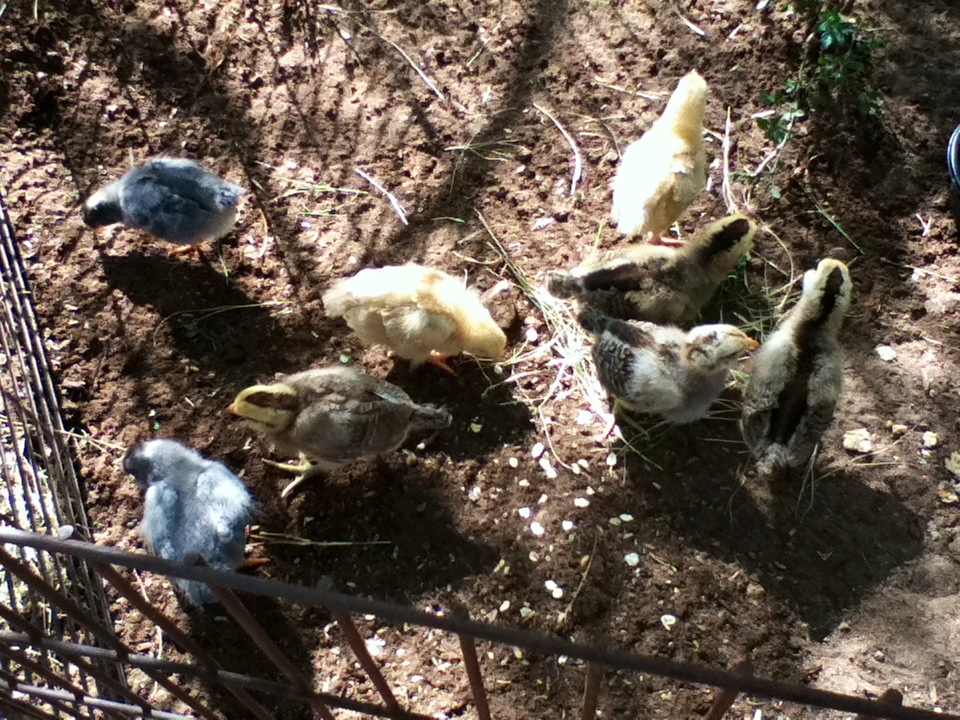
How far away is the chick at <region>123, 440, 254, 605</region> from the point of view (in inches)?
121

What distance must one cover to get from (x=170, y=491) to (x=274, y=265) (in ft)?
4.89

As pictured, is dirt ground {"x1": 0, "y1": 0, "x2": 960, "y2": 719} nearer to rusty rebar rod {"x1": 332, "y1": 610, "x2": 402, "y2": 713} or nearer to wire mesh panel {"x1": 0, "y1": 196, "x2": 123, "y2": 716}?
wire mesh panel {"x1": 0, "y1": 196, "x2": 123, "y2": 716}

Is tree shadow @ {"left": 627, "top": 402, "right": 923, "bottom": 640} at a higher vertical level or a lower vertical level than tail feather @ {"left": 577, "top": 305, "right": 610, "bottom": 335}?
lower

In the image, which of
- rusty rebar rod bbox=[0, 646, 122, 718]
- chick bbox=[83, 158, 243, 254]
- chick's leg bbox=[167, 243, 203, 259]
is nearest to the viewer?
rusty rebar rod bbox=[0, 646, 122, 718]

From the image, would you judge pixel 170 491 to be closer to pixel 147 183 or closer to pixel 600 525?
pixel 147 183

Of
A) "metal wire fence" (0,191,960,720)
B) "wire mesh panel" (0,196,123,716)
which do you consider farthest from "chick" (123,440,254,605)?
"wire mesh panel" (0,196,123,716)

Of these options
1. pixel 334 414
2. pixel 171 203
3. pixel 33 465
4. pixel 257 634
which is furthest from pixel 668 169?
pixel 33 465

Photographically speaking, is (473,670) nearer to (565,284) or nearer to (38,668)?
(38,668)

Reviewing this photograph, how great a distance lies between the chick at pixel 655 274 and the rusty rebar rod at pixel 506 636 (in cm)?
229

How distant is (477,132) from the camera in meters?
4.50

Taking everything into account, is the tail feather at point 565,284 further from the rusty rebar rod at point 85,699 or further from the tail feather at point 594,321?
the rusty rebar rod at point 85,699

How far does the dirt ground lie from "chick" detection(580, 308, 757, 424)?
38cm

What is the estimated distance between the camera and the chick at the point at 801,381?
3.27 m

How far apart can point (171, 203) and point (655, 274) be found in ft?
8.06
